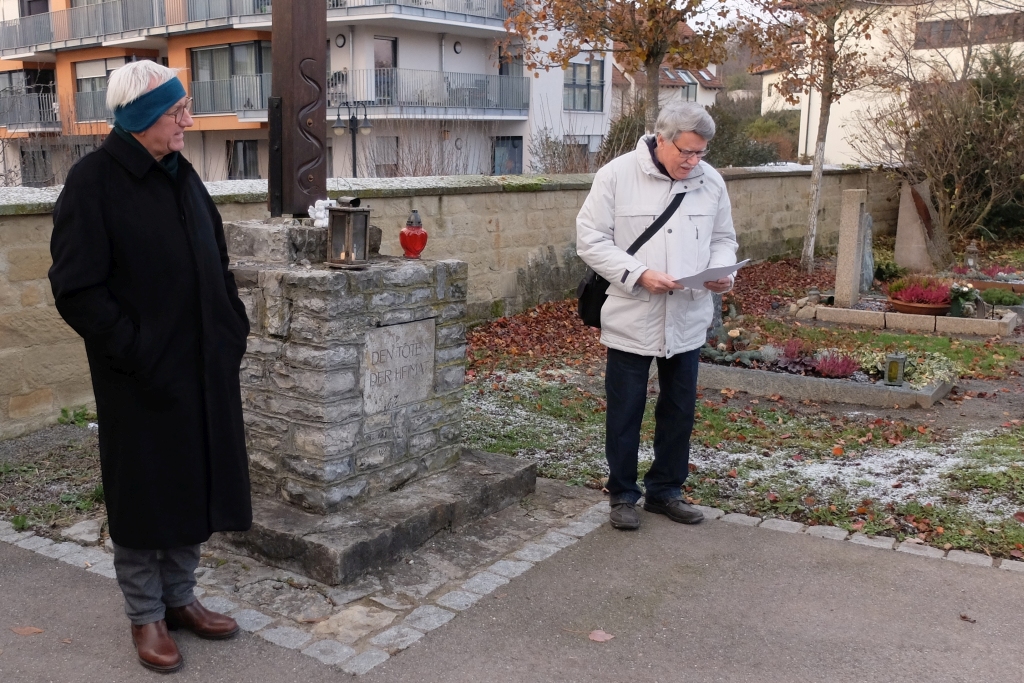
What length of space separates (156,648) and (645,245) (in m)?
2.63

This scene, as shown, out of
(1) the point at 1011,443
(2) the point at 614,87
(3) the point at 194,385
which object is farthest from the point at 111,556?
(2) the point at 614,87

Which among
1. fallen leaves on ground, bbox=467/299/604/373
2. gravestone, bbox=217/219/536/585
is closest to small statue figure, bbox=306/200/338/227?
gravestone, bbox=217/219/536/585

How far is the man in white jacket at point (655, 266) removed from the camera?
14.5 feet

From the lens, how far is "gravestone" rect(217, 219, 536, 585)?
4227 mm

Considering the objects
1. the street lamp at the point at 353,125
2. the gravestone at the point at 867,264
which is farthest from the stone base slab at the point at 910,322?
the street lamp at the point at 353,125

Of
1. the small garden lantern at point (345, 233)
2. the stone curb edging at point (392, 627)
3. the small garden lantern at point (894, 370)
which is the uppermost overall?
the small garden lantern at point (345, 233)

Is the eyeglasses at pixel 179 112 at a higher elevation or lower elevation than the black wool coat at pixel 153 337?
higher

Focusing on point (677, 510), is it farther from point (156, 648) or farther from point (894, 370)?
point (894, 370)

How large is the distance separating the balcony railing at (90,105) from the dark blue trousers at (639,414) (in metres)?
31.5

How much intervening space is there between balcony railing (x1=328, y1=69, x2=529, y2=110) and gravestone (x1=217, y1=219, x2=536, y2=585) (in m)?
24.4

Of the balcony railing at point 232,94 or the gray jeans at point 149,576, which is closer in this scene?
the gray jeans at point 149,576

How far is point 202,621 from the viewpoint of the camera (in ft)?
11.6

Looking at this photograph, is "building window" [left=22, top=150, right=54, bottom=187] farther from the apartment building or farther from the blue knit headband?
the blue knit headband

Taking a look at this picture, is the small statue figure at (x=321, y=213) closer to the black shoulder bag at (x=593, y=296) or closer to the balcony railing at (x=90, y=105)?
→ the black shoulder bag at (x=593, y=296)
